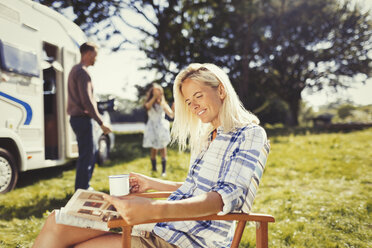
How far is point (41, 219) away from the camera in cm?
342

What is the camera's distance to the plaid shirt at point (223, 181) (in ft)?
4.37

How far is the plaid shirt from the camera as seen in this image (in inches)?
52.4

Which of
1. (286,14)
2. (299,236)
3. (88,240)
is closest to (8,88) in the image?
(88,240)

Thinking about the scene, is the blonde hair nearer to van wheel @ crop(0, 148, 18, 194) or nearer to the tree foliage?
van wheel @ crop(0, 148, 18, 194)

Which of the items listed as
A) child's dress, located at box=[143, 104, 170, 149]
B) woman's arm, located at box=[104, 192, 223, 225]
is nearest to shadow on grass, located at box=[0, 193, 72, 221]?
child's dress, located at box=[143, 104, 170, 149]

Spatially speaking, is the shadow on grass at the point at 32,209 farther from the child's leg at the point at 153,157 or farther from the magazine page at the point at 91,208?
the magazine page at the point at 91,208

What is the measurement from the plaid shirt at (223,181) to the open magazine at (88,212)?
305 millimetres

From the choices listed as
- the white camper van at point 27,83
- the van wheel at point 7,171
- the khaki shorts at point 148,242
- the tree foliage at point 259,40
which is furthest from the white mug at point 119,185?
the tree foliage at point 259,40

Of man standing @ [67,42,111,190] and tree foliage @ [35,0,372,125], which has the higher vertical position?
tree foliage @ [35,0,372,125]

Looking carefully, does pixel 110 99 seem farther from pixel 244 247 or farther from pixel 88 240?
pixel 88 240

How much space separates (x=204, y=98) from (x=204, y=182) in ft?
1.62

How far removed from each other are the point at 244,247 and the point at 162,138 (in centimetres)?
350

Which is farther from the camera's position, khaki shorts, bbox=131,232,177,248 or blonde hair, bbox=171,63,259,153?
blonde hair, bbox=171,63,259,153

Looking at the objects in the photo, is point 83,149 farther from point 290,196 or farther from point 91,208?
point 290,196
